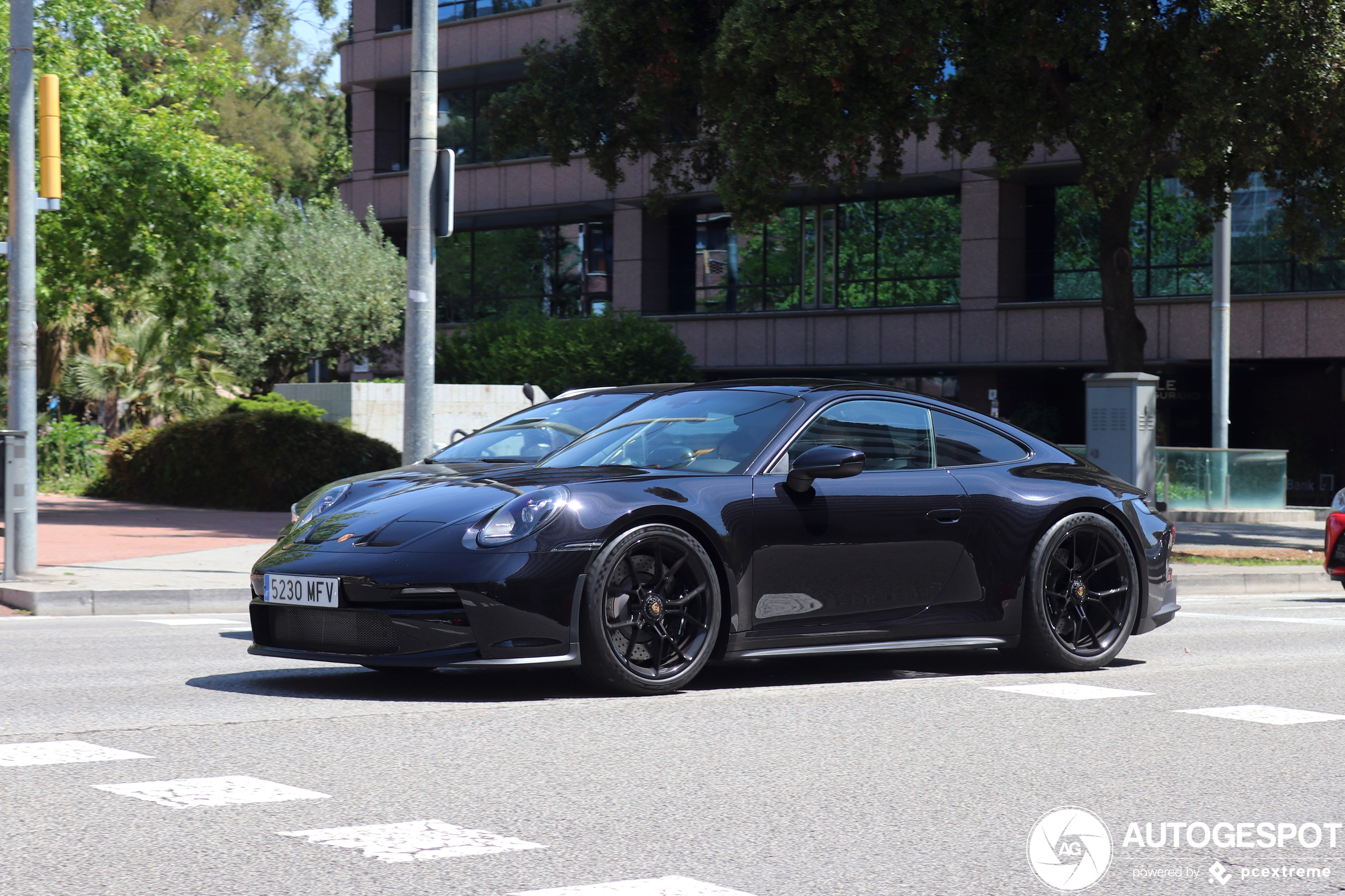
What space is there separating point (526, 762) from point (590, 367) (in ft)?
94.0

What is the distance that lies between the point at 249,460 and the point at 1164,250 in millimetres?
20024

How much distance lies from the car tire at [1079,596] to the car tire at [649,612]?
1.87m

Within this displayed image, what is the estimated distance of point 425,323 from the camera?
46.1ft

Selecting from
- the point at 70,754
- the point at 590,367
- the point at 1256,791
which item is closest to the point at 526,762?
the point at 70,754

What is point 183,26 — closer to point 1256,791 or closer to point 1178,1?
point 1178,1

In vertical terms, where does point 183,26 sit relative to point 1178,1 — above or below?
above

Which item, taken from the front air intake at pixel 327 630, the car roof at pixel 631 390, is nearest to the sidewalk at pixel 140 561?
the car roof at pixel 631 390

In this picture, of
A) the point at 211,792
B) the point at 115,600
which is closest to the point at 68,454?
the point at 115,600

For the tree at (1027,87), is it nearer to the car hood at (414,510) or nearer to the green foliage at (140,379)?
the green foliage at (140,379)

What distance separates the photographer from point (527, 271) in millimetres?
43438

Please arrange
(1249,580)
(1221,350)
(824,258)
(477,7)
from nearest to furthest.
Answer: (1249,580) < (1221,350) < (824,258) < (477,7)

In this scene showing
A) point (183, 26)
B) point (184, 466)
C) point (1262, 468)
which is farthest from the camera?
point (183, 26)

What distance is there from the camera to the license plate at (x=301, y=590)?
665 cm

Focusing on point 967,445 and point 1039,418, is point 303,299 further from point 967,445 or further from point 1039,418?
point 967,445
